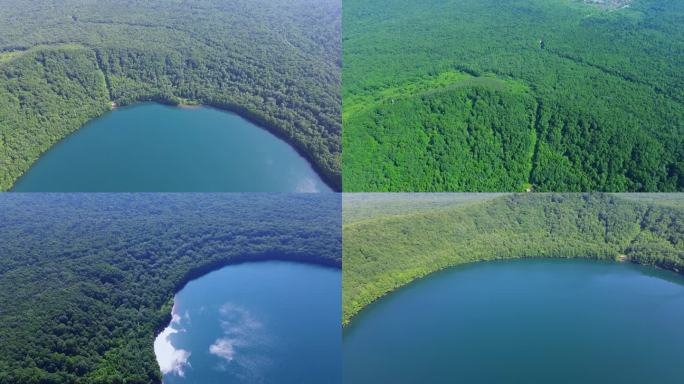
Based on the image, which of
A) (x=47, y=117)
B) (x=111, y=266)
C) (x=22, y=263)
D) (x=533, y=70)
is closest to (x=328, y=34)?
(x=533, y=70)

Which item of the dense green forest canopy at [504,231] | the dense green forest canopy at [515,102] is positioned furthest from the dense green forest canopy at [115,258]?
the dense green forest canopy at [515,102]

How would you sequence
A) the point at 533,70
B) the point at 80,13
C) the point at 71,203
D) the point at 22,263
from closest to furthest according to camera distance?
the point at 22,263 → the point at 71,203 → the point at 533,70 → the point at 80,13

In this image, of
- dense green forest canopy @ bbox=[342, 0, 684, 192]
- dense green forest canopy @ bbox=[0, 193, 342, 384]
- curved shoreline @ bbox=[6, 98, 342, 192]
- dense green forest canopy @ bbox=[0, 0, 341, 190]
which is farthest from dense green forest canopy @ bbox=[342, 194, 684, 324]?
dense green forest canopy @ bbox=[0, 0, 341, 190]

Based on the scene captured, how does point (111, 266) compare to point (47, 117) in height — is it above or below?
below

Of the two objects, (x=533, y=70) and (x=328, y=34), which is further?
(x=328, y=34)

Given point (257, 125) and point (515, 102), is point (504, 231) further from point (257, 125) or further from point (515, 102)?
point (257, 125)

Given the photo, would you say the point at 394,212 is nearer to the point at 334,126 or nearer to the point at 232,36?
the point at 334,126

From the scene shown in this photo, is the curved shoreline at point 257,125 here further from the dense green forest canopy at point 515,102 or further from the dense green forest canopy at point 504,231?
the dense green forest canopy at point 504,231
